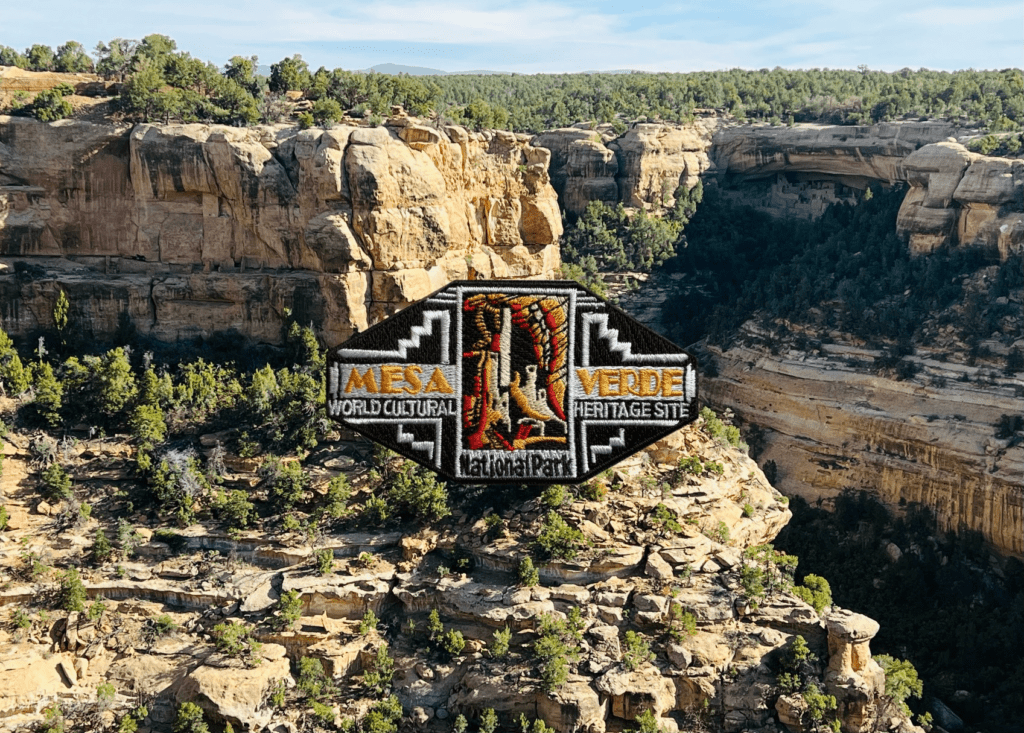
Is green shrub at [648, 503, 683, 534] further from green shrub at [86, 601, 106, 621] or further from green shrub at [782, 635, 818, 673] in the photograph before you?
green shrub at [86, 601, 106, 621]

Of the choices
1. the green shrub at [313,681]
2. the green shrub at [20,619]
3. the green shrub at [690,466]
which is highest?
the green shrub at [690,466]

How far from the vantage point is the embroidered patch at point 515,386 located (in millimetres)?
8891

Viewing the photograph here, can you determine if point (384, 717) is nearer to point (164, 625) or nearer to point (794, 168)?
point (164, 625)

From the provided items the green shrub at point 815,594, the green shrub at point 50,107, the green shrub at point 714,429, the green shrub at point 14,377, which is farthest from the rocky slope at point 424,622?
the green shrub at point 50,107

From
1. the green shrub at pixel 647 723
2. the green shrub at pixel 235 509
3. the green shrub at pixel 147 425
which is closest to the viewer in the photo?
the green shrub at pixel 647 723

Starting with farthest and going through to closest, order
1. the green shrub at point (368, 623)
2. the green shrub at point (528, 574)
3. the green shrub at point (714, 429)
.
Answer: the green shrub at point (714, 429), the green shrub at point (528, 574), the green shrub at point (368, 623)

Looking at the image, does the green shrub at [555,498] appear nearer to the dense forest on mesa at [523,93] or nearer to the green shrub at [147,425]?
the green shrub at [147,425]

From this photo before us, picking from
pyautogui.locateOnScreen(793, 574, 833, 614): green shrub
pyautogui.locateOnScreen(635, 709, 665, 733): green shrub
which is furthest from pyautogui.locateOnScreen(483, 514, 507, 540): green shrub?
pyautogui.locateOnScreen(793, 574, 833, 614): green shrub

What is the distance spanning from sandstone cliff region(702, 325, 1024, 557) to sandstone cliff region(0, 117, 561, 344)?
49.6ft

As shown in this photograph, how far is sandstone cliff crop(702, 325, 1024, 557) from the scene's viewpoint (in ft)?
113

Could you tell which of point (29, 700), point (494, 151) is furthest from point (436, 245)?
point (29, 700)

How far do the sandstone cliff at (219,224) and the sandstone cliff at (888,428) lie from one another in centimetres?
1512

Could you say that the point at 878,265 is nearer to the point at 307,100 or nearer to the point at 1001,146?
the point at 1001,146

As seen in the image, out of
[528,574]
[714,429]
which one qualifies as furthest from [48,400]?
[714,429]
